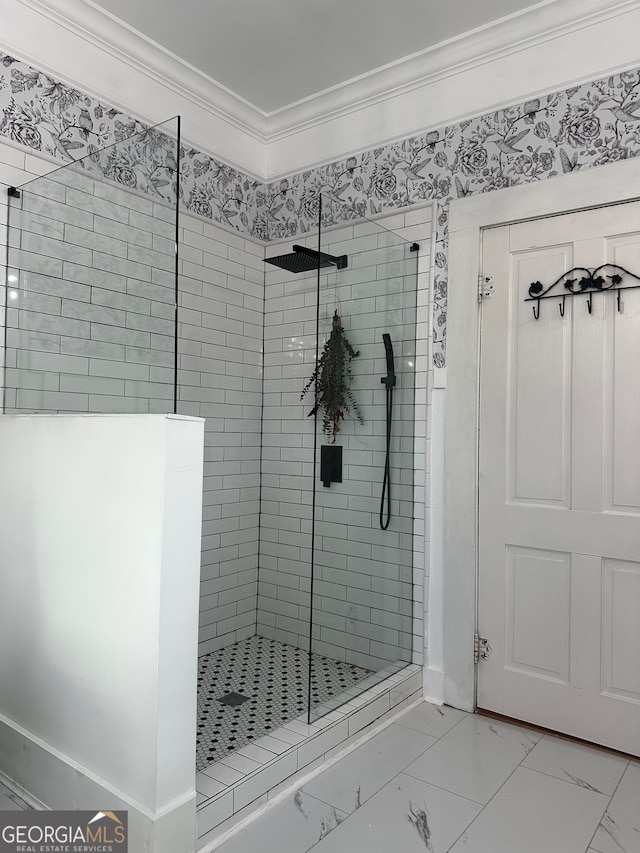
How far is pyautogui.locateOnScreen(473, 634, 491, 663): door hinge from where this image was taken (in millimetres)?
2538

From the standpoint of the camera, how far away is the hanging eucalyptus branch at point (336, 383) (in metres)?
2.46

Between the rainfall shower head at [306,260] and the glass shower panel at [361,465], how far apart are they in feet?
0.08

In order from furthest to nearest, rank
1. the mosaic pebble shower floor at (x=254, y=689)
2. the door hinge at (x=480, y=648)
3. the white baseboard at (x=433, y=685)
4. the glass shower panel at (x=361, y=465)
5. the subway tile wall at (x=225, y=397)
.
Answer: the subway tile wall at (x=225, y=397) → the white baseboard at (x=433, y=685) → the door hinge at (x=480, y=648) → the glass shower panel at (x=361, y=465) → the mosaic pebble shower floor at (x=254, y=689)

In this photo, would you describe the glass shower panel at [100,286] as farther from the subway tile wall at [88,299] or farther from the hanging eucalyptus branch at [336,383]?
the hanging eucalyptus branch at [336,383]

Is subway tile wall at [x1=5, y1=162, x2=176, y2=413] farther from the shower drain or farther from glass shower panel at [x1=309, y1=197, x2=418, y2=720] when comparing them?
the shower drain

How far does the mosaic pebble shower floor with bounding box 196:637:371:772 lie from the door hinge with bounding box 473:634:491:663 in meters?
0.47

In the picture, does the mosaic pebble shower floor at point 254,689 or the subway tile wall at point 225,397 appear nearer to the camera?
the mosaic pebble shower floor at point 254,689

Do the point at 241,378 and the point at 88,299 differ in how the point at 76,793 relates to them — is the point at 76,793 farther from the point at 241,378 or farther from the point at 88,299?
the point at 241,378

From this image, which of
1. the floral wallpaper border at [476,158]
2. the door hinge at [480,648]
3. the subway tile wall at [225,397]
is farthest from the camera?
the subway tile wall at [225,397]

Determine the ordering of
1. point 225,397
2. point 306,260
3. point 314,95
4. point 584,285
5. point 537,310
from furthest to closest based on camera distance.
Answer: point 225,397 < point 314,95 < point 306,260 < point 537,310 < point 584,285

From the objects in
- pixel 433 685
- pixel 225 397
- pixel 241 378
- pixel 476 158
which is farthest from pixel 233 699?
pixel 476 158

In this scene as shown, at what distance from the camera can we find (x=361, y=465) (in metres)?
2.50

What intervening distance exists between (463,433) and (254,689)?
1.44 meters

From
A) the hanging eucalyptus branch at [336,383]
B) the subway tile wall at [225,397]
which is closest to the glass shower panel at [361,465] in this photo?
the hanging eucalyptus branch at [336,383]
